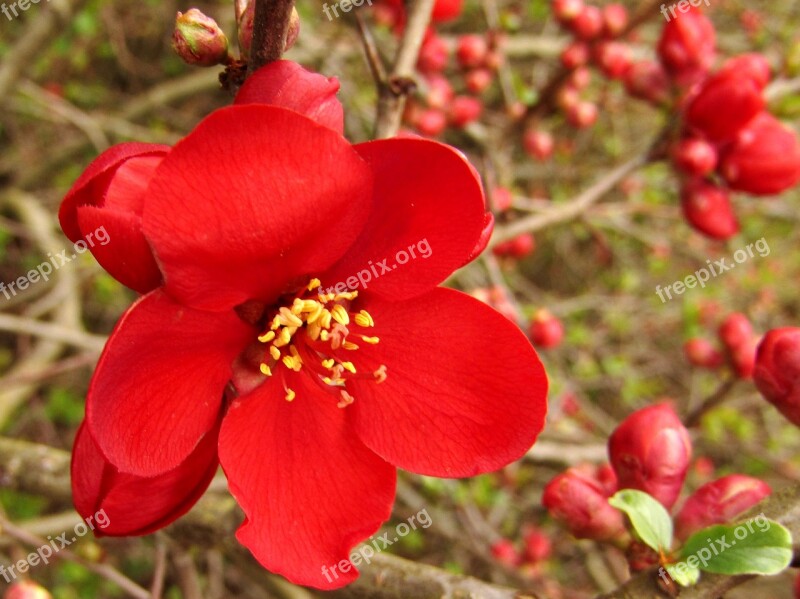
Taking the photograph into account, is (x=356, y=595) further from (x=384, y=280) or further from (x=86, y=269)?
(x=86, y=269)

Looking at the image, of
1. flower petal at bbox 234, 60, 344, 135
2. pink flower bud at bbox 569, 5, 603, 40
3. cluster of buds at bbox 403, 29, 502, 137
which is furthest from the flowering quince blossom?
pink flower bud at bbox 569, 5, 603, 40

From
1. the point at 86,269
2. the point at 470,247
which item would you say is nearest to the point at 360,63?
the point at 86,269

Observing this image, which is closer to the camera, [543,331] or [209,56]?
[209,56]

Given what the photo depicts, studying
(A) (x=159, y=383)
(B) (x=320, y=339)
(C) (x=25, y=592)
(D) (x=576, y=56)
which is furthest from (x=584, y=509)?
(D) (x=576, y=56)

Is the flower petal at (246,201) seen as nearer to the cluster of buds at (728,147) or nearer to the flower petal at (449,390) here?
the flower petal at (449,390)

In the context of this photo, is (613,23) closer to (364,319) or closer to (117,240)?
(364,319)

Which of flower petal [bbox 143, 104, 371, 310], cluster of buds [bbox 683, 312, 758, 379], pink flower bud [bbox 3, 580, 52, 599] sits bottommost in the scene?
cluster of buds [bbox 683, 312, 758, 379]

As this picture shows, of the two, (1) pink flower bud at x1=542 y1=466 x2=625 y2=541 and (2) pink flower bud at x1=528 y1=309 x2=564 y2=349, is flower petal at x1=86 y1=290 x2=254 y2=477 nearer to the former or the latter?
(1) pink flower bud at x1=542 y1=466 x2=625 y2=541
